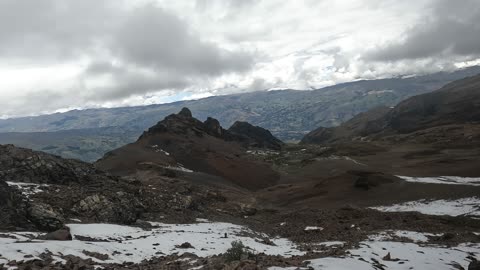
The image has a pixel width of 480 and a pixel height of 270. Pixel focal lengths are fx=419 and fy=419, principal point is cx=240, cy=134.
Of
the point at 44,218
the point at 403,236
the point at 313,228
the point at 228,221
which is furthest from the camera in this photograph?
the point at 228,221

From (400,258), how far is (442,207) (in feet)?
82.8

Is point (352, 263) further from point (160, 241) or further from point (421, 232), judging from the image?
point (421, 232)

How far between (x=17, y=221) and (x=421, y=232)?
91.8 feet

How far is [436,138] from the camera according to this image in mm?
143250

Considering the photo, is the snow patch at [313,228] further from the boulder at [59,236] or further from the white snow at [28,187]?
the white snow at [28,187]

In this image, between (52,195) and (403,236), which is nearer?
(403,236)

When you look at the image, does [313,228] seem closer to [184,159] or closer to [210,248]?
[210,248]

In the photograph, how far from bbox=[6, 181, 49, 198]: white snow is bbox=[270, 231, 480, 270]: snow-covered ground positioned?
25493 millimetres

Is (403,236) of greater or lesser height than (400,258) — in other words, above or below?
below

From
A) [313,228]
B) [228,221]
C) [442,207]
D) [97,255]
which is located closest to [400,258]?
[97,255]

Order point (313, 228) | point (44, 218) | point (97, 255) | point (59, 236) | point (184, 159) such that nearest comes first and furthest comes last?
point (97, 255) → point (59, 236) → point (44, 218) → point (313, 228) → point (184, 159)

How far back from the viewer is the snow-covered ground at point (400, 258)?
17406 millimetres

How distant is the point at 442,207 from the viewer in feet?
140

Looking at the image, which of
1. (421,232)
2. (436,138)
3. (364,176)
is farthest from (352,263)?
(436,138)
